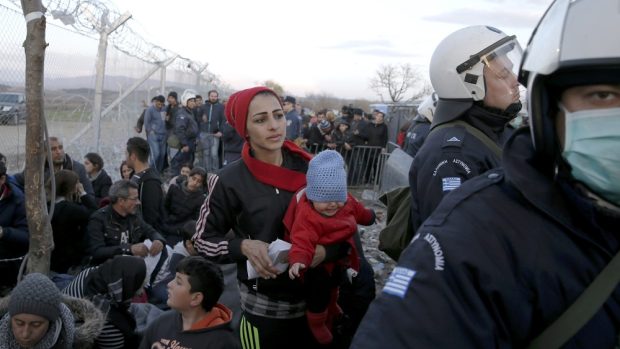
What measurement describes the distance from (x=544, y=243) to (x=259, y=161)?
1.82 meters

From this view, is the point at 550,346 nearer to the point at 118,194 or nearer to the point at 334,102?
the point at 118,194

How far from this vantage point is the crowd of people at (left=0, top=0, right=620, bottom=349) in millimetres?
1010

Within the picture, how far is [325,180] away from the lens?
265cm

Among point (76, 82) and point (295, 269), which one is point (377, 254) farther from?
point (76, 82)

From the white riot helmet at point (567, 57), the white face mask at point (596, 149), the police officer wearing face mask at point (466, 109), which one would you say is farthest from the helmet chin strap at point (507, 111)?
the white face mask at point (596, 149)

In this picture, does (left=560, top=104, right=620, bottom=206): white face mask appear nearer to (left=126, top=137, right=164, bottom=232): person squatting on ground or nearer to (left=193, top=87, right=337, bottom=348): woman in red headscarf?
(left=193, top=87, right=337, bottom=348): woman in red headscarf

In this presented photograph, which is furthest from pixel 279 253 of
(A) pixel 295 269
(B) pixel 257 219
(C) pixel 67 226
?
(C) pixel 67 226

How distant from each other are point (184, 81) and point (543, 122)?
57.0 feet

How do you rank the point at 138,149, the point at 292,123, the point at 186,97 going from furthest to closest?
the point at 186,97, the point at 292,123, the point at 138,149

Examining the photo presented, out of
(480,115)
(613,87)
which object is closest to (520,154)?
(613,87)

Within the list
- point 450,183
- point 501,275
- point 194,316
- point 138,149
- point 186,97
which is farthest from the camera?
point 186,97

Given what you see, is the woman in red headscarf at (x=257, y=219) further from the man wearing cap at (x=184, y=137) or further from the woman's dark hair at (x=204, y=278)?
the man wearing cap at (x=184, y=137)

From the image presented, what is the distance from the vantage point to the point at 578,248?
1046 millimetres

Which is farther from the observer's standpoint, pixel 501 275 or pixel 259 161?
pixel 259 161
